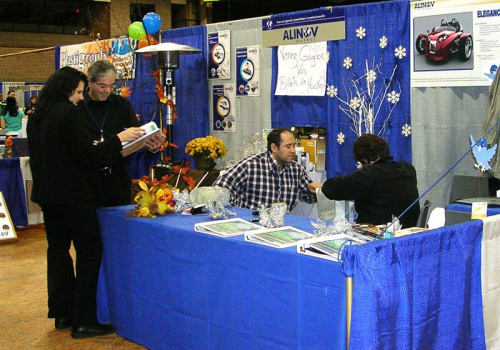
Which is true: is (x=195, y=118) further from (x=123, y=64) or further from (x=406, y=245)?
(x=406, y=245)

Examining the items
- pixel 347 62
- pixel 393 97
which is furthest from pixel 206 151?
pixel 393 97

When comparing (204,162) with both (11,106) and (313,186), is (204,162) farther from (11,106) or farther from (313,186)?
(11,106)

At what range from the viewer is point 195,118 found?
7.27 m

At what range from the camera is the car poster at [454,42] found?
15.3ft

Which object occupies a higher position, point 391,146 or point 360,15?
point 360,15

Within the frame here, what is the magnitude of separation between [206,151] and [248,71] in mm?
830

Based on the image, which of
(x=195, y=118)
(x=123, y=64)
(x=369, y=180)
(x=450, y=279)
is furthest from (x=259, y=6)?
(x=450, y=279)

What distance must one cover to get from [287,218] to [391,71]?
2.11m

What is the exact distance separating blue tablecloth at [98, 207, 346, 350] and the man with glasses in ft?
0.68

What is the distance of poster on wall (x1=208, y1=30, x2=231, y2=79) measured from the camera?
6785 millimetres

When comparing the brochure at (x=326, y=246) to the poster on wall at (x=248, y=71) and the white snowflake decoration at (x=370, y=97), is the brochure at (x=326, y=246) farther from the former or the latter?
the poster on wall at (x=248, y=71)

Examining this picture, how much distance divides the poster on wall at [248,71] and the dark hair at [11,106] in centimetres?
681

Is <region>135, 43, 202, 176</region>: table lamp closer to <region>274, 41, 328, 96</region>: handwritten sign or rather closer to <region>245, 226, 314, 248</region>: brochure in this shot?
<region>274, 41, 328, 96</region>: handwritten sign

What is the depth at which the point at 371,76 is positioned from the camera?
5355mm
